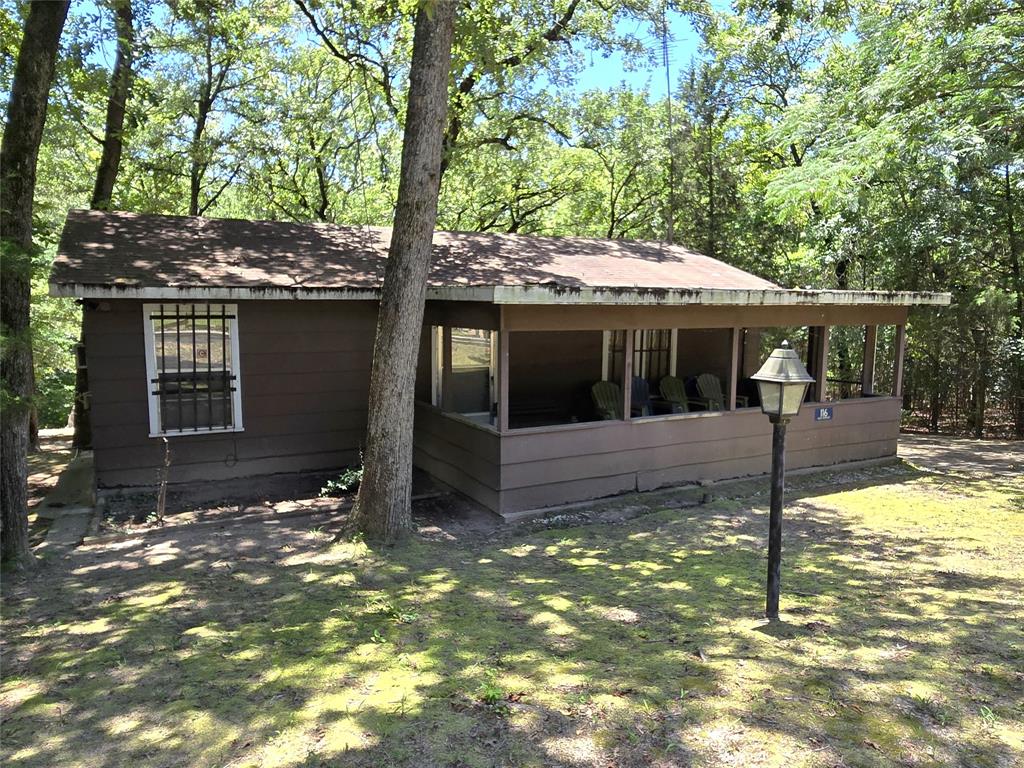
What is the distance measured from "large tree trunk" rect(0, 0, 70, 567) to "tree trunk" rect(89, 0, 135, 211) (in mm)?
3907

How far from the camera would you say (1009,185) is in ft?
40.3

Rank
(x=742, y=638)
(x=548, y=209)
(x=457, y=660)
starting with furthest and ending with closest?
(x=548, y=209), (x=742, y=638), (x=457, y=660)

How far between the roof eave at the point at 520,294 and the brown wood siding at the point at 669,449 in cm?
147

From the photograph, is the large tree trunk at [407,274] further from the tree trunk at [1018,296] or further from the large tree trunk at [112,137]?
the tree trunk at [1018,296]

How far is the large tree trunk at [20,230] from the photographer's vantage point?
5.25m

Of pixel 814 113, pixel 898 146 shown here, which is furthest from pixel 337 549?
pixel 814 113

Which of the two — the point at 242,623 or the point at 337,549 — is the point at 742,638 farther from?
the point at 337,549

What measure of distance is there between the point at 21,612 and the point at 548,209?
18.6m

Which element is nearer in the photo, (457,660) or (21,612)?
(457,660)

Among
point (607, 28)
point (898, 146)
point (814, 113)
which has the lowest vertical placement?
point (898, 146)

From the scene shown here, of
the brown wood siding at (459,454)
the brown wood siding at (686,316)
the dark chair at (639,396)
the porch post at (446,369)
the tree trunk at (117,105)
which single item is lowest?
the brown wood siding at (459,454)

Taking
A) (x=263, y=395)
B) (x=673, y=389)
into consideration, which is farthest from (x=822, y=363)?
(x=263, y=395)

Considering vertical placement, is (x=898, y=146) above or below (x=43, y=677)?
above

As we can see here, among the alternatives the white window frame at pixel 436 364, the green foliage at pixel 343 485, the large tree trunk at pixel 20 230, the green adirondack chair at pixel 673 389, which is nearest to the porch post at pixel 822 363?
the green adirondack chair at pixel 673 389
